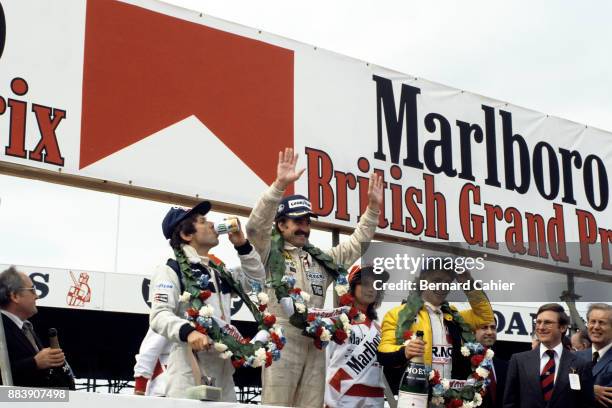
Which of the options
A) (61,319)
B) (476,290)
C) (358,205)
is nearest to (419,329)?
(476,290)

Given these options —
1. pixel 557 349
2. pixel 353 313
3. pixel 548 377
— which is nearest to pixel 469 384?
pixel 548 377

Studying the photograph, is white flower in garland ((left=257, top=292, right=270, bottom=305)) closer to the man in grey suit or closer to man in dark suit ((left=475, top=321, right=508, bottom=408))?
man in dark suit ((left=475, top=321, right=508, bottom=408))

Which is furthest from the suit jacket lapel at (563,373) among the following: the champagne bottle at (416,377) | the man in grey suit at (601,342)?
the champagne bottle at (416,377)

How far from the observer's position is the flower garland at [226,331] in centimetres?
584

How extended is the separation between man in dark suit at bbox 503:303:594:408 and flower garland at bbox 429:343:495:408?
161mm

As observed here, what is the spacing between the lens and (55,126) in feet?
25.0

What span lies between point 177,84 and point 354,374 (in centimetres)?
278

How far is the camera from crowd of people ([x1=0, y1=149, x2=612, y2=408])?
5867mm

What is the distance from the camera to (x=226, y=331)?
595 centimetres

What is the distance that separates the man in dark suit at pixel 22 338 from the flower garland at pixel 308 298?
1.53m

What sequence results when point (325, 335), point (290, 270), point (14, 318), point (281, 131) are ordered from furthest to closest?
point (281, 131), point (290, 270), point (325, 335), point (14, 318)

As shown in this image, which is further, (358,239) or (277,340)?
(358,239)

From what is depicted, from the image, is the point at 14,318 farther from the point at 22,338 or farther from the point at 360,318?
the point at 360,318

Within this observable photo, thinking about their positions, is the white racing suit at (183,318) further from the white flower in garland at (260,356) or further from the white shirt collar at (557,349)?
the white shirt collar at (557,349)
